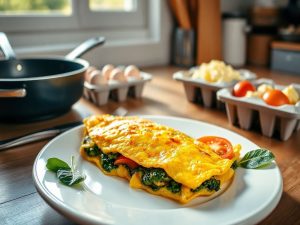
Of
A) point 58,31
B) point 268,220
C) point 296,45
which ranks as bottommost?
point 268,220

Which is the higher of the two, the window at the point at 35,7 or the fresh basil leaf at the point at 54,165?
the window at the point at 35,7

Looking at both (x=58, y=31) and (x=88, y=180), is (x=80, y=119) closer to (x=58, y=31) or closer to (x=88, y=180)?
(x=88, y=180)

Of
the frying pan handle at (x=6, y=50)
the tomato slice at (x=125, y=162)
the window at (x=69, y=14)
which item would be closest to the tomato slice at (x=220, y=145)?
the tomato slice at (x=125, y=162)

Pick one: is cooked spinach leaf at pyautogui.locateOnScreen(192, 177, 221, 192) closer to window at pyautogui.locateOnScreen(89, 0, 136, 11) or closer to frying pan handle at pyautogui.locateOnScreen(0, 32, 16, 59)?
frying pan handle at pyautogui.locateOnScreen(0, 32, 16, 59)

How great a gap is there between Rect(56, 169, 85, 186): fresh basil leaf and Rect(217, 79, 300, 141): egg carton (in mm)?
437

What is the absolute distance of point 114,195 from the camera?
48 cm

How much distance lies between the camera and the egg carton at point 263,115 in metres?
0.69

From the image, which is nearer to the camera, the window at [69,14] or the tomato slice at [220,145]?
the tomato slice at [220,145]

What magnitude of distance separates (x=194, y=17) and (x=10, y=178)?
140 centimetres

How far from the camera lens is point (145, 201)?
0.47 meters

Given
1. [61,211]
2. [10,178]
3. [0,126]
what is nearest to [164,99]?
[0,126]

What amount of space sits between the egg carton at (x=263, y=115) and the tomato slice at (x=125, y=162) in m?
0.35

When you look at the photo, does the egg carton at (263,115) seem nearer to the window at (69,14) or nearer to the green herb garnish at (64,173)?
the green herb garnish at (64,173)

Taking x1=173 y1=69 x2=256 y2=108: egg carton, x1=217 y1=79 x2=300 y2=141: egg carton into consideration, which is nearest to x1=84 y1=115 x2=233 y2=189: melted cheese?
x1=217 y1=79 x2=300 y2=141: egg carton
